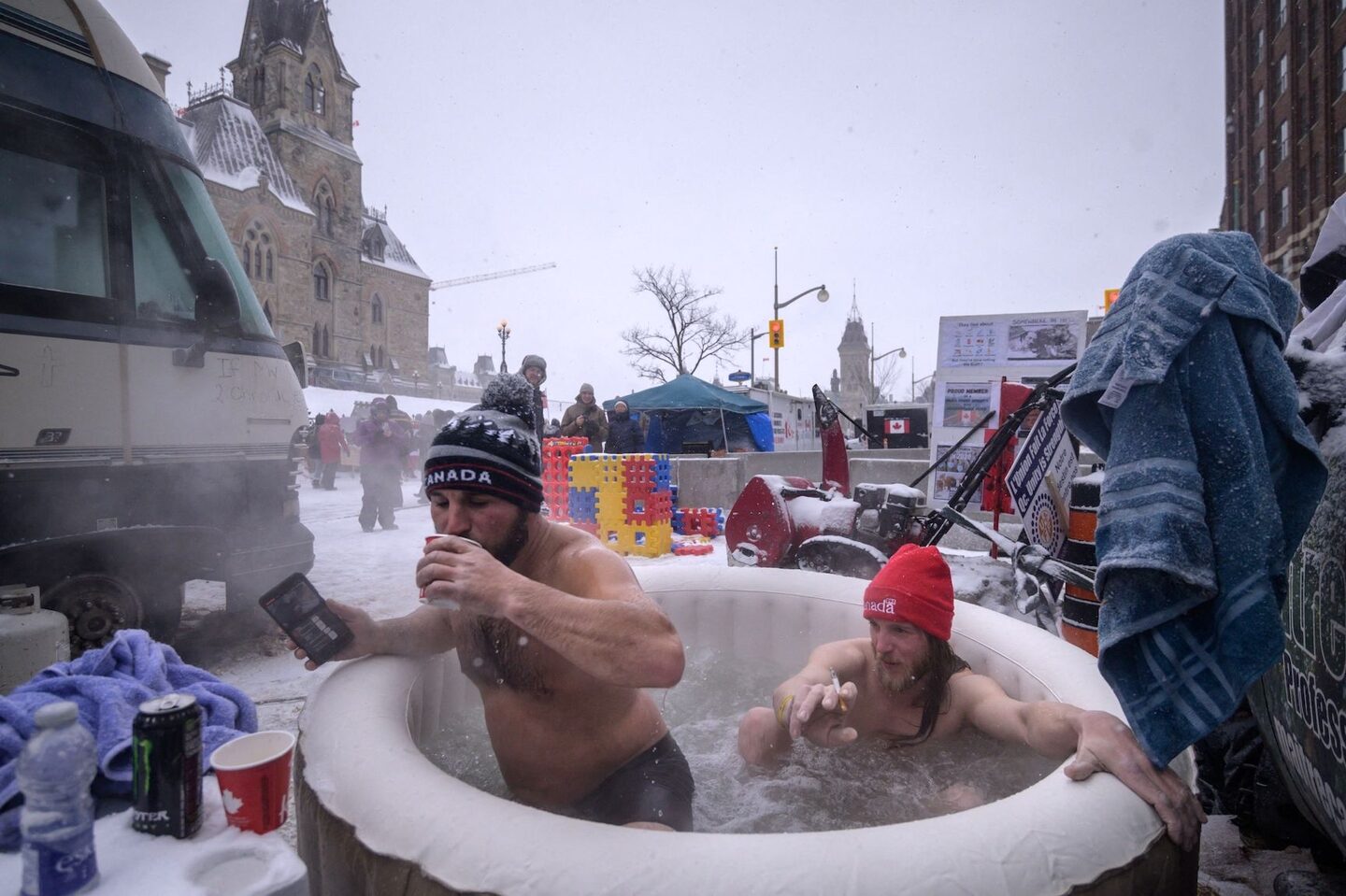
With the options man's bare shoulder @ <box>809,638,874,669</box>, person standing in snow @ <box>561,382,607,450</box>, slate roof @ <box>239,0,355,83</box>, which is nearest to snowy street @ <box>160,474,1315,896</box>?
man's bare shoulder @ <box>809,638,874,669</box>

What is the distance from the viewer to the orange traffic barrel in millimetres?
3150

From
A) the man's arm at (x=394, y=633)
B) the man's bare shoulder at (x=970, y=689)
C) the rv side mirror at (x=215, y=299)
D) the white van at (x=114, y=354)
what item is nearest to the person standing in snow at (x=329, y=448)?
the white van at (x=114, y=354)

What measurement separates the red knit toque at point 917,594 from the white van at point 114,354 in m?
3.78

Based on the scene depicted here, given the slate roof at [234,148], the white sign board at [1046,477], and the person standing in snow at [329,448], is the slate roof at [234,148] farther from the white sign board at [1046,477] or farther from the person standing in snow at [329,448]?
the white sign board at [1046,477]

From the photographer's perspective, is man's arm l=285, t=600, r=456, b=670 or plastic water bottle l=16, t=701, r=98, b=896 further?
man's arm l=285, t=600, r=456, b=670

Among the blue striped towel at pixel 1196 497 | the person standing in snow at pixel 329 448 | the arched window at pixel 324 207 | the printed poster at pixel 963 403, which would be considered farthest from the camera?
the arched window at pixel 324 207

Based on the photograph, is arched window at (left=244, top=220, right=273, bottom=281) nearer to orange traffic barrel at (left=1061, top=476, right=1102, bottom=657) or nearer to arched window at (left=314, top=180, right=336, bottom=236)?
arched window at (left=314, top=180, right=336, bottom=236)

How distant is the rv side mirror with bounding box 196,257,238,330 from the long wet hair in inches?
159

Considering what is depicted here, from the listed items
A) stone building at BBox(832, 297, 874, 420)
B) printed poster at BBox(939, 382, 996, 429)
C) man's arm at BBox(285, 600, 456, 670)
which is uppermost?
stone building at BBox(832, 297, 874, 420)

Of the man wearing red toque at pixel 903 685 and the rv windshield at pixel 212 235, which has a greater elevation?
the rv windshield at pixel 212 235

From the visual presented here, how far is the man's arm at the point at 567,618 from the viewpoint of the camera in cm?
170

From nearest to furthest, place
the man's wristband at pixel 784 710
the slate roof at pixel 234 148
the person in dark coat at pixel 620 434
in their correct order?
the man's wristband at pixel 784 710
the person in dark coat at pixel 620 434
the slate roof at pixel 234 148

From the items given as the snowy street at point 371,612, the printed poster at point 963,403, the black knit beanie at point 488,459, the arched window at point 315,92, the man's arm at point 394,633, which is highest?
the arched window at point 315,92

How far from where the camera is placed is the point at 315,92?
136 feet
